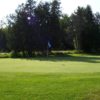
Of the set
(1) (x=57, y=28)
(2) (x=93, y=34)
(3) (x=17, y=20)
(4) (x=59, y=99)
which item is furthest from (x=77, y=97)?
(2) (x=93, y=34)

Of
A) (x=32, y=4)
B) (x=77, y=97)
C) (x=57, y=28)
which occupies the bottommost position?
(x=77, y=97)

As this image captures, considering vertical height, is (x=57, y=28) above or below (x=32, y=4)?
below

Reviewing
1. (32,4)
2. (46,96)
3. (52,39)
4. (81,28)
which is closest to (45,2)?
(32,4)

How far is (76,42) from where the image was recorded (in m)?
94.2

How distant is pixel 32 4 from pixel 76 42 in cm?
2410

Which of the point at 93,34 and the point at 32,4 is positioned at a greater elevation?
the point at 32,4

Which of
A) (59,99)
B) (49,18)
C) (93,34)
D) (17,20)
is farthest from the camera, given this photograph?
(93,34)

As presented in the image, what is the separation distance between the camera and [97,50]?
9444 centimetres

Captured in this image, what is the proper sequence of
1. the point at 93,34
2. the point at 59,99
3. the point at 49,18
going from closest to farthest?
→ the point at 59,99 < the point at 49,18 < the point at 93,34

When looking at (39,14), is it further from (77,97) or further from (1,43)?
(77,97)

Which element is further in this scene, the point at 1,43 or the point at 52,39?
the point at 1,43

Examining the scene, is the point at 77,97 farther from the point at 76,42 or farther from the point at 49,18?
the point at 76,42

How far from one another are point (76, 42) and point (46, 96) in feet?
273

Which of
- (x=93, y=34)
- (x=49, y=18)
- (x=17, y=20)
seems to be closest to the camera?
(x=17, y=20)
